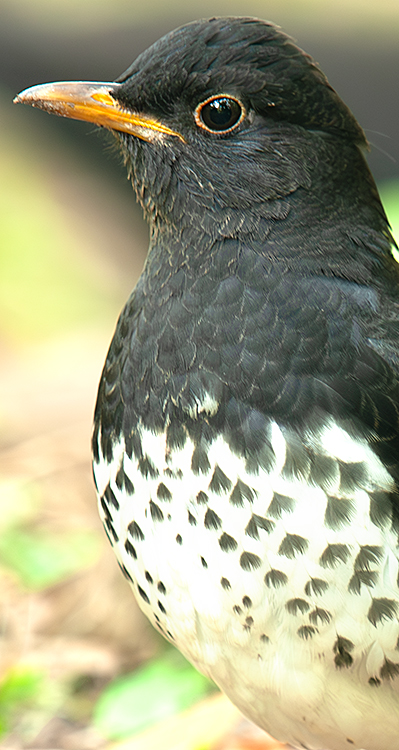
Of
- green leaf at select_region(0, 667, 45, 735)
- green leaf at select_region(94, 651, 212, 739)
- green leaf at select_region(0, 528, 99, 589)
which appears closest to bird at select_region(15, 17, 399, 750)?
green leaf at select_region(94, 651, 212, 739)

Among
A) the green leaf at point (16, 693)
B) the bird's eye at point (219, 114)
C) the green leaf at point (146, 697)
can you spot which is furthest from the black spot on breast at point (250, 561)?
the green leaf at point (16, 693)

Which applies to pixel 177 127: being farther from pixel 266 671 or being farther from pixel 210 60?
pixel 266 671

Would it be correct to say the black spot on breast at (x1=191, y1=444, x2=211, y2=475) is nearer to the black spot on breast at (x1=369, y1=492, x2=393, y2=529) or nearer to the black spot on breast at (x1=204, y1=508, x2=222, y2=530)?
the black spot on breast at (x1=204, y1=508, x2=222, y2=530)

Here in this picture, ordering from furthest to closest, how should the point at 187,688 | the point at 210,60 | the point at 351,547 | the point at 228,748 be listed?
the point at 187,688 → the point at 228,748 → the point at 210,60 → the point at 351,547

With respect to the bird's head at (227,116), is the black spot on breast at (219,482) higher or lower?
lower

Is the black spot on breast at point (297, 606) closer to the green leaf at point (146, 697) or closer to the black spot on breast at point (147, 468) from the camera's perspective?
the black spot on breast at point (147, 468)

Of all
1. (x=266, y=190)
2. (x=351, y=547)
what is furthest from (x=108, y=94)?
(x=351, y=547)

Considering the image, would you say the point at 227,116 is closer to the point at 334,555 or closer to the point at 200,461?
the point at 200,461
